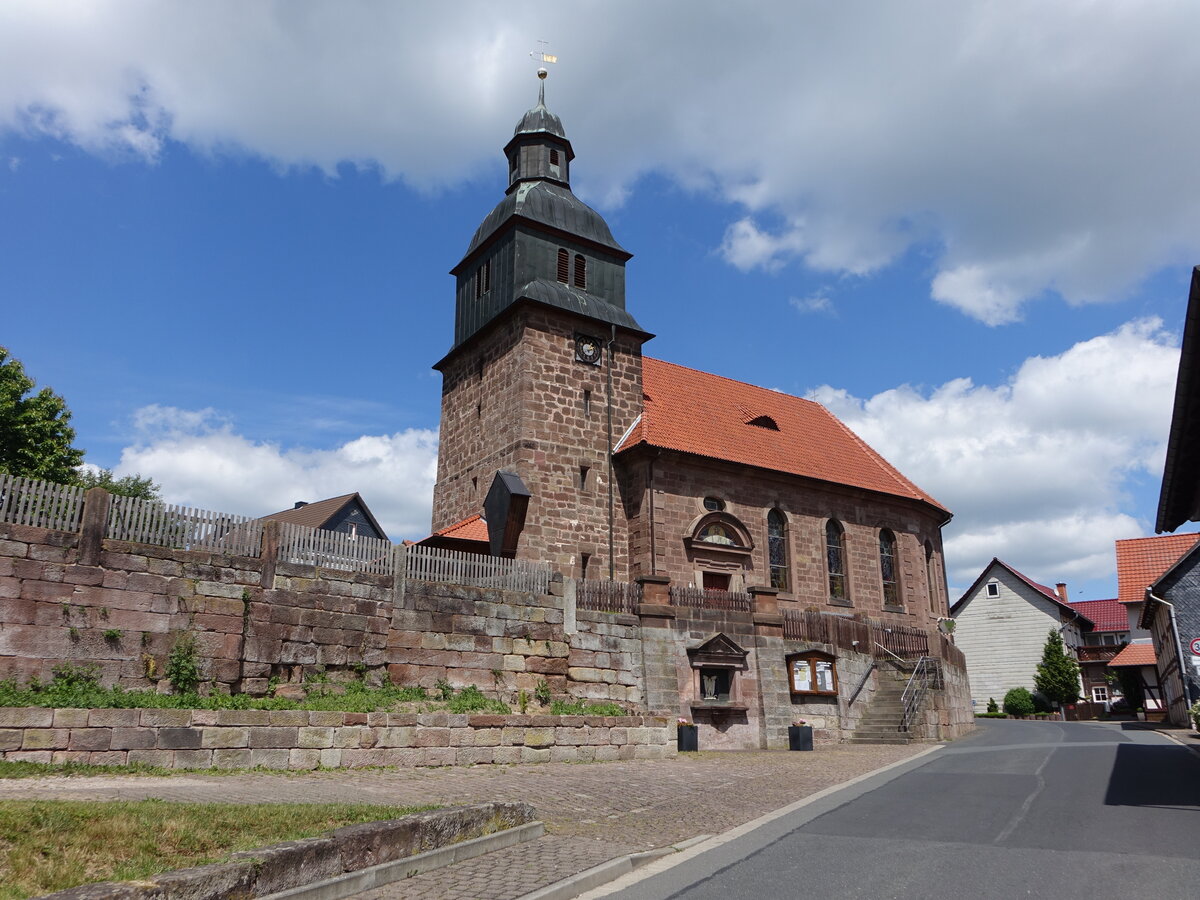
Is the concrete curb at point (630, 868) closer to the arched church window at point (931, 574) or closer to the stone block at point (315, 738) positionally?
the stone block at point (315, 738)

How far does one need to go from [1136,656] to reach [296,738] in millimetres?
45289

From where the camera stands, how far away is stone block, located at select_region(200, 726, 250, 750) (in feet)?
39.1

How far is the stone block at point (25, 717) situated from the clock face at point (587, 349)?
727 inches

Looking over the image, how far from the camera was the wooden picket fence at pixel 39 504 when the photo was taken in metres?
12.0

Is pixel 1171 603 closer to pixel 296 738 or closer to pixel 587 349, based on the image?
pixel 587 349

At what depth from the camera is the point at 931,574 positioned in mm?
34969

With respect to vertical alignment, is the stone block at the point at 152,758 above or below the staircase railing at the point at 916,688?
below

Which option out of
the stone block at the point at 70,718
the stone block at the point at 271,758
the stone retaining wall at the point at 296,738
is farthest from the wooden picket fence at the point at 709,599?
the stone block at the point at 70,718

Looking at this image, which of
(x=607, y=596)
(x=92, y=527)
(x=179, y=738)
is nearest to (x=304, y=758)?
(x=179, y=738)

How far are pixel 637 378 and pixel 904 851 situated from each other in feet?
70.0

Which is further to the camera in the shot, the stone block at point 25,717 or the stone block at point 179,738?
the stone block at point 179,738

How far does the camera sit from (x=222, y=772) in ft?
38.5

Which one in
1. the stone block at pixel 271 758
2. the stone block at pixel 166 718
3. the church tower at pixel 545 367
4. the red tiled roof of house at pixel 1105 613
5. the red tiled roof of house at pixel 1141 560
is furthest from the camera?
the red tiled roof of house at pixel 1105 613

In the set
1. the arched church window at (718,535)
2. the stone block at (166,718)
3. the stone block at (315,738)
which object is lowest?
the stone block at (315,738)
